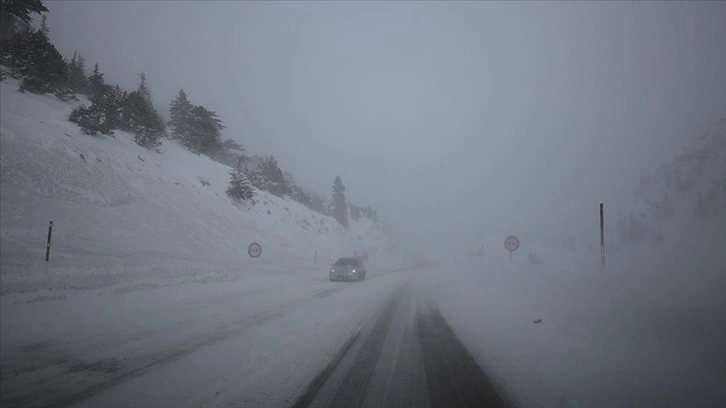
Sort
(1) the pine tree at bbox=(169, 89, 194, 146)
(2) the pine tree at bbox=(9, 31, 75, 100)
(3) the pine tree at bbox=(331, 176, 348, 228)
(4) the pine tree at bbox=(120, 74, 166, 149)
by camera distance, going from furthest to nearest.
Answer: (3) the pine tree at bbox=(331, 176, 348, 228)
(1) the pine tree at bbox=(169, 89, 194, 146)
(4) the pine tree at bbox=(120, 74, 166, 149)
(2) the pine tree at bbox=(9, 31, 75, 100)

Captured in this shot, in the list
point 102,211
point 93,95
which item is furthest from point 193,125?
point 102,211

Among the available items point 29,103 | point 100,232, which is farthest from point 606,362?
point 29,103

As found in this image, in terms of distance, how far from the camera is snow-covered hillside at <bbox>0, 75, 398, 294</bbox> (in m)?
11.6

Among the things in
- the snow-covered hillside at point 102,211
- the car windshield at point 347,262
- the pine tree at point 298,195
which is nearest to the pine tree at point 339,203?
the pine tree at point 298,195

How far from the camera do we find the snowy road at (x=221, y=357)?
399 centimetres

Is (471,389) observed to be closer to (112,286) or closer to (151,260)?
(112,286)

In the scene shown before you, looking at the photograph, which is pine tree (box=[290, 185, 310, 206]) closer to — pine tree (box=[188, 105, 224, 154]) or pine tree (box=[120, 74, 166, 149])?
pine tree (box=[188, 105, 224, 154])

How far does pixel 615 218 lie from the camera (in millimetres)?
68500

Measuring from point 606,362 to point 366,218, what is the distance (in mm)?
82443

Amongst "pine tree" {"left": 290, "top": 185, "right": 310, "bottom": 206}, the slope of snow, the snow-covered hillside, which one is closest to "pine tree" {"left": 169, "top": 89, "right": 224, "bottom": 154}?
the snow-covered hillside

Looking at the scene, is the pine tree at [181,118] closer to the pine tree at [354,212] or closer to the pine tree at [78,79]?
the pine tree at [78,79]

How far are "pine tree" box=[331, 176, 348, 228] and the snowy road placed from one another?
190 feet

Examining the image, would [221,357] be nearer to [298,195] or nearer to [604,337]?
[604,337]

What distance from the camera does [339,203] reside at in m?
68.8
